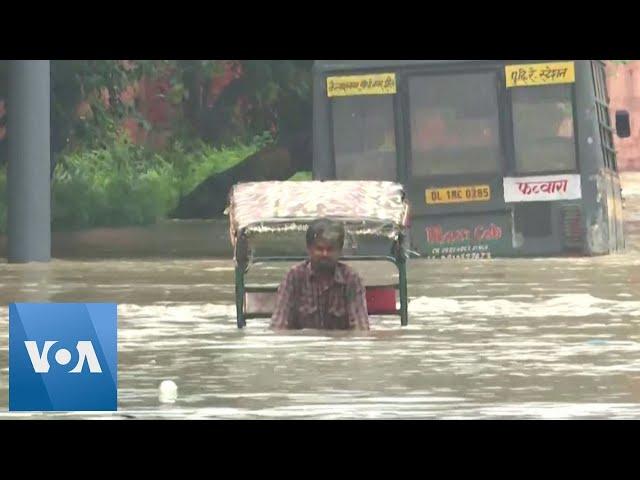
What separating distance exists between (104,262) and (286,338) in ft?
41.3

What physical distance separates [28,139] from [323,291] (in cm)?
1453

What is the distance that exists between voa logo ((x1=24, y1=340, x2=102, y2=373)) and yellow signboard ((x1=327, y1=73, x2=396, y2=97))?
16.7m

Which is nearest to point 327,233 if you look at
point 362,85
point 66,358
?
point 66,358

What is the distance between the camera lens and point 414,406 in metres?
14.0

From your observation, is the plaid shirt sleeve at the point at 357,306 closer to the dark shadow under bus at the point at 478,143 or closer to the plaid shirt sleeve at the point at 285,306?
the plaid shirt sleeve at the point at 285,306

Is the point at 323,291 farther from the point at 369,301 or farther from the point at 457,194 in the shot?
the point at 457,194

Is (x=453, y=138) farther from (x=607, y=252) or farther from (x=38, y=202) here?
(x=38, y=202)

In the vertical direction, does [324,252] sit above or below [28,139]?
below

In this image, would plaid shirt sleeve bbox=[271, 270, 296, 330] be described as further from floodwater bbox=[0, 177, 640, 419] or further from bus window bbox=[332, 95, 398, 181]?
bus window bbox=[332, 95, 398, 181]

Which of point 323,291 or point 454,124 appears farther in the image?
point 454,124

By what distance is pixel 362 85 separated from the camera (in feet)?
94.1

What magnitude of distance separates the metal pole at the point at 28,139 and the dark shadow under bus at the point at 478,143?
5.25 metres

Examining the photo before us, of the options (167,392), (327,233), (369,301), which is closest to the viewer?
(167,392)
